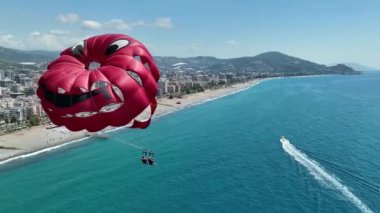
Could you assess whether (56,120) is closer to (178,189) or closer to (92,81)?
(92,81)

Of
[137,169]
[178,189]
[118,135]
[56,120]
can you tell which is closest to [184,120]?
[118,135]

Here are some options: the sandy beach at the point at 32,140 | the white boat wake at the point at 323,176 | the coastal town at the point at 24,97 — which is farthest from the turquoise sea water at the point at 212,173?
the coastal town at the point at 24,97

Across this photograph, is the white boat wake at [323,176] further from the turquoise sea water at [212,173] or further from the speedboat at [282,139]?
the speedboat at [282,139]

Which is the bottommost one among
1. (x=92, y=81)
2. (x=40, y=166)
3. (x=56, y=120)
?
(x=40, y=166)

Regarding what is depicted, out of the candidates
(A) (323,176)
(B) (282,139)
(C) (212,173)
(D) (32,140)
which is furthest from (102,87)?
Answer: (D) (32,140)

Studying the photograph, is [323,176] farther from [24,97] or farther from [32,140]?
[24,97]

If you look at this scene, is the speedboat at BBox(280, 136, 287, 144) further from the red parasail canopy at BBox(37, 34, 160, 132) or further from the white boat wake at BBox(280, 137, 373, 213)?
the red parasail canopy at BBox(37, 34, 160, 132)

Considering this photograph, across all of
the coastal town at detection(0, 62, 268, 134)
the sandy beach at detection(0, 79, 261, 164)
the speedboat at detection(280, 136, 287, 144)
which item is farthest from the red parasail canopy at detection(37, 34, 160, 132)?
the sandy beach at detection(0, 79, 261, 164)
